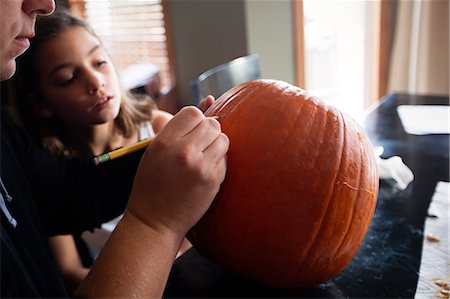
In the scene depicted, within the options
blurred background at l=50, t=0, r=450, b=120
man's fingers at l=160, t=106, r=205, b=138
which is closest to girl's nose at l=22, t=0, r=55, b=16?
man's fingers at l=160, t=106, r=205, b=138

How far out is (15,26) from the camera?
0.51 metres

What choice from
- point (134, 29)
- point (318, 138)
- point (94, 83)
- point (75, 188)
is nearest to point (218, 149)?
point (318, 138)

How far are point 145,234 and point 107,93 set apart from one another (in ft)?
1.97

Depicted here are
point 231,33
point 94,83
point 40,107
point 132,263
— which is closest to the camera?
point 132,263

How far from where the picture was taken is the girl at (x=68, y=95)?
996 millimetres

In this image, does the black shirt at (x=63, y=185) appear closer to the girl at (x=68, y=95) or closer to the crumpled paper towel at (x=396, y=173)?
the girl at (x=68, y=95)

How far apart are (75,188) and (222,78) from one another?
0.72 meters

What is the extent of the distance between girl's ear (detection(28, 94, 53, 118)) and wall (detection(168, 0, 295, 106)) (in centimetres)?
168

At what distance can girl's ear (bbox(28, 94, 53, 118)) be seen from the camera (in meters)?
1.11

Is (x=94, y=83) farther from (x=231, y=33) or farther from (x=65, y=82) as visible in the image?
(x=231, y=33)

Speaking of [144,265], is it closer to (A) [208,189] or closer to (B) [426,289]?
(A) [208,189]

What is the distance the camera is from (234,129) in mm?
572

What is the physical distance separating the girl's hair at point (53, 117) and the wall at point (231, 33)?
149 cm

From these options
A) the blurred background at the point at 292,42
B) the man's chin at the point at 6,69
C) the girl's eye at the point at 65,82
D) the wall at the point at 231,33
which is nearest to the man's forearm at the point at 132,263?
the man's chin at the point at 6,69
